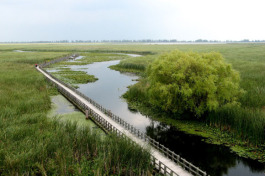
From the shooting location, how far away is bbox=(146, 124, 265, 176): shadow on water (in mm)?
18844

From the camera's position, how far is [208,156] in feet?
68.8

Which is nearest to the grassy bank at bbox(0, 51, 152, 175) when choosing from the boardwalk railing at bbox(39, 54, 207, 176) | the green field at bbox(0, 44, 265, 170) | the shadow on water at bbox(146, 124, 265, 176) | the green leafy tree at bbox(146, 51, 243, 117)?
the green field at bbox(0, 44, 265, 170)

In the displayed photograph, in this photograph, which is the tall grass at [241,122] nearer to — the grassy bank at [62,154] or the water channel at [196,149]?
the water channel at [196,149]

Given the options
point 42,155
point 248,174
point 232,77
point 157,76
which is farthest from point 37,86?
point 248,174

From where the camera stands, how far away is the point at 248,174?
60.3ft

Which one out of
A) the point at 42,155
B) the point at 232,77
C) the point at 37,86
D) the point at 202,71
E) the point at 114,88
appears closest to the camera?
the point at 42,155

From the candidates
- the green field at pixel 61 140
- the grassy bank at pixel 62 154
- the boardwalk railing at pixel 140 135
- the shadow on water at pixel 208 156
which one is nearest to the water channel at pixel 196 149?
the shadow on water at pixel 208 156

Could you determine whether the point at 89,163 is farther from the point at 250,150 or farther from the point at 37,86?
the point at 37,86

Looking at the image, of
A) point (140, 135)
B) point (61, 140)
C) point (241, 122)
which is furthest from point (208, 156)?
point (61, 140)

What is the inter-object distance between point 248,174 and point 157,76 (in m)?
16.2

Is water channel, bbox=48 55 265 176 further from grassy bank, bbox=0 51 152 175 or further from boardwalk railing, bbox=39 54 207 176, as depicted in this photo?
grassy bank, bbox=0 51 152 175

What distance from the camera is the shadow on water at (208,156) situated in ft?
61.8

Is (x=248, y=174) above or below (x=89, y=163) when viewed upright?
below

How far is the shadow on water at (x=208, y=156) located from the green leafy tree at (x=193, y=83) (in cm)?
419
